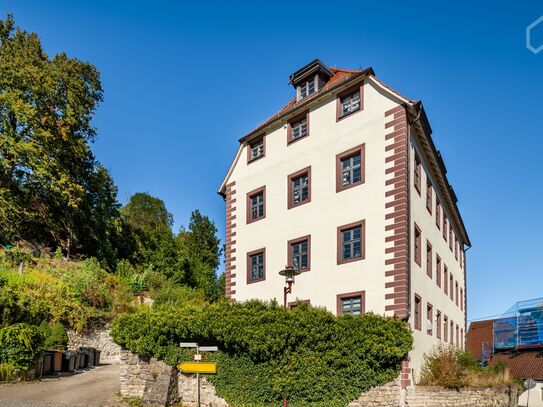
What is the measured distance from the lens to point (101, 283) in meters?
30.3

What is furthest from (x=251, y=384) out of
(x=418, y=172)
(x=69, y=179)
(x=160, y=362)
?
(x=69, y=179)

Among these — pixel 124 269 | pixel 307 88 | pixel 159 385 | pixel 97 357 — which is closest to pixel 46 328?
pixel 97 357

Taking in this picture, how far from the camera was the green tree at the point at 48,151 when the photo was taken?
34531 mm

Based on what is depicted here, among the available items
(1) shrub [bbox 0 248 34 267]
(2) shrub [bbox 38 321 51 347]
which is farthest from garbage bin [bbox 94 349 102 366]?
(1) shrub [bbox 0 248 34 267]

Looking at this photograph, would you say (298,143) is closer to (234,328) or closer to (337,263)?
(337,263)

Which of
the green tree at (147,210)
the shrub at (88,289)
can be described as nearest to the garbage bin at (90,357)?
the shrub at (88,289)

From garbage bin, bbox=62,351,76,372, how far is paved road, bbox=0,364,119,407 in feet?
3.63

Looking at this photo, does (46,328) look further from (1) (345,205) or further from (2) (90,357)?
(1) (345,205)

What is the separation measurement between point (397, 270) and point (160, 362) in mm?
8407

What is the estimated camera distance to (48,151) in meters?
35.5

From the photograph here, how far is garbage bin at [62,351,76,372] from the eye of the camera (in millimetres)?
22203

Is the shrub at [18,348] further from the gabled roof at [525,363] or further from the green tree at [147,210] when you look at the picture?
the green tree at [147,210]

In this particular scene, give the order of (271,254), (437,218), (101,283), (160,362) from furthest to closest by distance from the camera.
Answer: (101,283) < (437,218) < (271,254) < (160,362)

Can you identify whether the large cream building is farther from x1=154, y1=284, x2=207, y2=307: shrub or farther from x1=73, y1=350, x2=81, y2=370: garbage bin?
x1=154, y1=284, x2=207, y2=307: shrub
